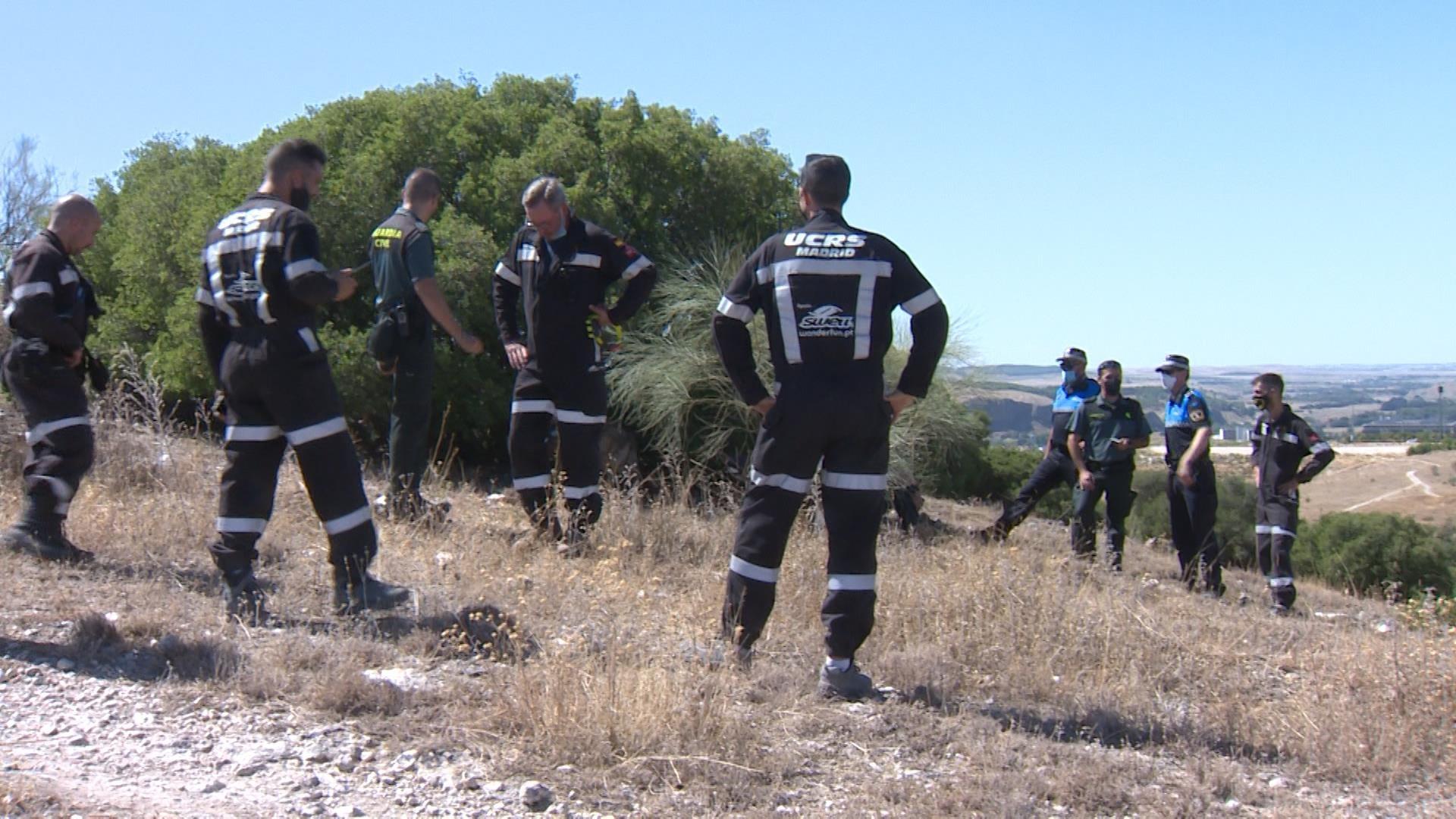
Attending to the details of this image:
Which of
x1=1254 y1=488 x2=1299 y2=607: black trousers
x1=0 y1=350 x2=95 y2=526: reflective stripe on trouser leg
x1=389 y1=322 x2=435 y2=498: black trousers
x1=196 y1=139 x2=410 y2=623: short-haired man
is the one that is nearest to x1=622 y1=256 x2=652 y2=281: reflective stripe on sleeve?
x1=389 y1=322 x2=435 y2=498: black trousers

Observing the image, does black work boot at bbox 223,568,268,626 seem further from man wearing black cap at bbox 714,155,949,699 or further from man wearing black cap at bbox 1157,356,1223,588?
man wearing black cap at bbox 1157,356,1223,588

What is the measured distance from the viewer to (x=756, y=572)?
508cm

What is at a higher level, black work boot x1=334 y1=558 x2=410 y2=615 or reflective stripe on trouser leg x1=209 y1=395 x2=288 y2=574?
reflective stripe on trouser leg x1=209 y1=395 x2=288 y2=574

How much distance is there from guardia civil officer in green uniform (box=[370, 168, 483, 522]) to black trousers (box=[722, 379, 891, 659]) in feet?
7.96

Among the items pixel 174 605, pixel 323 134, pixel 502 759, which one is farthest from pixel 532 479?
pixel 323 134

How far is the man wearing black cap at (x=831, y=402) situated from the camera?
500 centimetres

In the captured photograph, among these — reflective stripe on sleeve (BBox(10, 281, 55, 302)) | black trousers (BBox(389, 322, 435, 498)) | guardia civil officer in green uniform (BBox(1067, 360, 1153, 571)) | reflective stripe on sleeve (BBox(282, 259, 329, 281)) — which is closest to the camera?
reflective stripe on sleeve (BBox(282, 259, 329, 281))

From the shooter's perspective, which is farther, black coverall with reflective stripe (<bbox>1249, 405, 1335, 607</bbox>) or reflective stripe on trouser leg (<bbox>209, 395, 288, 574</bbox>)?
black coverall with reflective stripe (<bbox>1249, 405, 1335, 607</bbox>)

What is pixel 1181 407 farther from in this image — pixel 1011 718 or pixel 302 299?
pixel 302 299

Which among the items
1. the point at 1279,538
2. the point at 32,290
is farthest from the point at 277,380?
the point at 1279,538

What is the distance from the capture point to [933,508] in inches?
502

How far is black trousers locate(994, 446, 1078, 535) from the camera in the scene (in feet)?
34.0

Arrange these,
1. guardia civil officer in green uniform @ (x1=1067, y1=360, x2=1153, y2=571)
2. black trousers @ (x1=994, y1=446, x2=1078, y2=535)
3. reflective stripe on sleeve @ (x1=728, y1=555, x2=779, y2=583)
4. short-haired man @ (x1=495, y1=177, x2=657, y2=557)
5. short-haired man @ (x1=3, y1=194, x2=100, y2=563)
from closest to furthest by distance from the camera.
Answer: reflective stripe on sleeve @ (x1=728, y1=555, x2=779, y2=583) → short-haired man @ (x1=3, y1=194, x2=100, y2=563) → short-haired man @ (x1=495, y1=177, x2=657, y2=557) → guardia civil officer in green uniform @ (x1=1067, y1=360, x2=1153, y2=571) → black trousers @ (x1=994, y1=446, x2=1078, y2=535)

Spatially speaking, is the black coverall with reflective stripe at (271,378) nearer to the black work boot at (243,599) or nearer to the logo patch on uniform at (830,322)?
the black work boot at (243,599)
